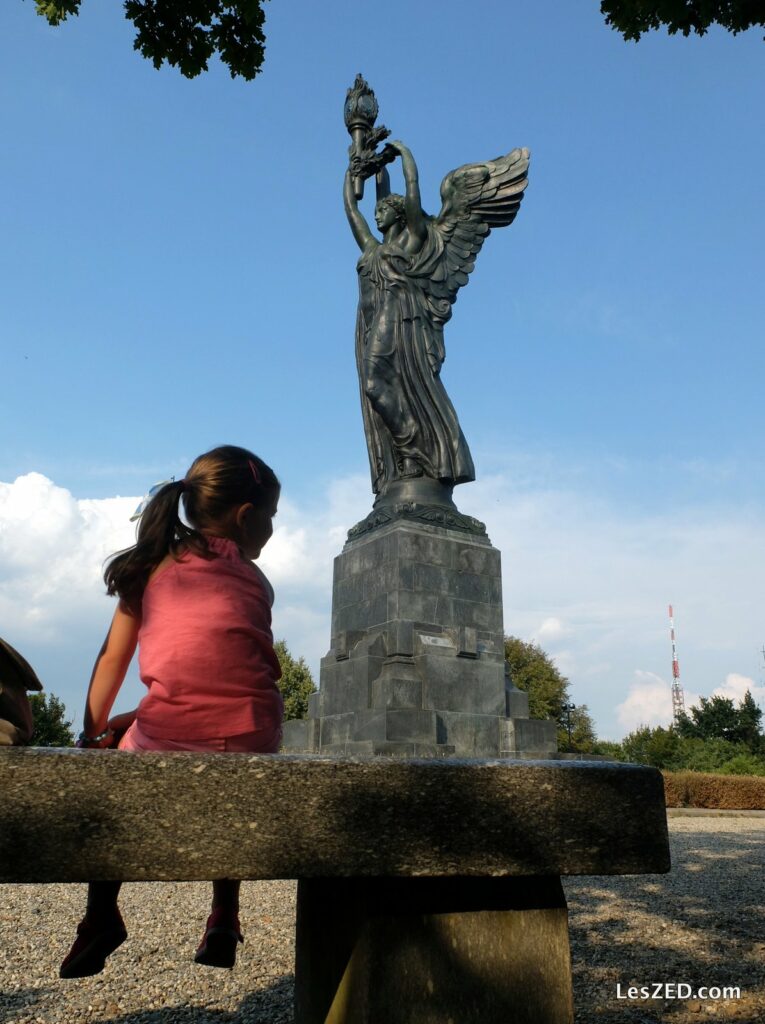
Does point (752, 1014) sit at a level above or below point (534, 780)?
below

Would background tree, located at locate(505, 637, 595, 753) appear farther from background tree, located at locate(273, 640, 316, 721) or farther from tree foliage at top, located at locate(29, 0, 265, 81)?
tree foliage at top, located at locate(29, 0, 265, 81)

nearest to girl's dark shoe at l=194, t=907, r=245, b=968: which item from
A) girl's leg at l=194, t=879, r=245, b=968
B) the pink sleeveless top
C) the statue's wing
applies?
girl's leg at l=194, t=879, r=245, b=968

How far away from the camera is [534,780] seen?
1.80 m

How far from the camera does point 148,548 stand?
2295 mm

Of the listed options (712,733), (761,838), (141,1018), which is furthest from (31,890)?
(712,733)

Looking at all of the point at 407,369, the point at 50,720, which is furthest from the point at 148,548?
the point at 50,720

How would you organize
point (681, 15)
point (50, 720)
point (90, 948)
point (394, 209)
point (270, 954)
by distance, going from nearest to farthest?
point (90, 948) < point (270, 954) < point (681, 15) < point (394, 209) < point (50, 720)

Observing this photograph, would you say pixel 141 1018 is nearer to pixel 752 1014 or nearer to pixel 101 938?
pixel 101 938

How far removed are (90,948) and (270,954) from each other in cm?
341

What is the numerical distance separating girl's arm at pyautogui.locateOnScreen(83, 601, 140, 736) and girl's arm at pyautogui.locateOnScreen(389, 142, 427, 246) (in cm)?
1136

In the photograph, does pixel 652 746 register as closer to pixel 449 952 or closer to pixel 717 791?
pixel 717 791

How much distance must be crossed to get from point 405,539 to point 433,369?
2.89 meters

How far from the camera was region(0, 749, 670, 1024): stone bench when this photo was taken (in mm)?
1506

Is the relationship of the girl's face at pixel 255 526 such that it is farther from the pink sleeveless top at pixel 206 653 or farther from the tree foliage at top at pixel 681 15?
the tree foliage at top at pixel 681 15
